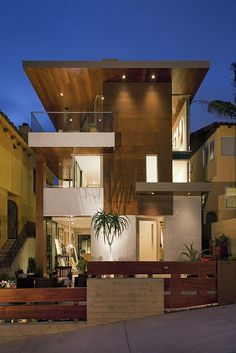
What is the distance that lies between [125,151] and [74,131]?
217 centimetres

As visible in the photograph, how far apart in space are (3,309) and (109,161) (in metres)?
9.59

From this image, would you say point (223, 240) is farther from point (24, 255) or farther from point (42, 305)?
point (42, 305)

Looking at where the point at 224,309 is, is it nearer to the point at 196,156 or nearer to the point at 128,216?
the point at 128,216

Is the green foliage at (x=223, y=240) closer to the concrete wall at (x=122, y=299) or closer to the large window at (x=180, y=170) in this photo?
the large window at (x=180, y=170)

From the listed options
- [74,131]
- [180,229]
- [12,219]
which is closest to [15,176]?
[12,219]

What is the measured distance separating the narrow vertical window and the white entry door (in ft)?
6.08

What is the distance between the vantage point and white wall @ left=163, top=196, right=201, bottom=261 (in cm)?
1872

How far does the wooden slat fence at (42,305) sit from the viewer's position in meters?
10.4

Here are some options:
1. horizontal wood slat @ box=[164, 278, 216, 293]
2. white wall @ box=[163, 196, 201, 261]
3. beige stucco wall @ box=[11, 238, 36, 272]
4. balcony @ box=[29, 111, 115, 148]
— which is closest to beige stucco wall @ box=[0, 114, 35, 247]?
beige stucco wall @ box=[11, 238, 36, 272]

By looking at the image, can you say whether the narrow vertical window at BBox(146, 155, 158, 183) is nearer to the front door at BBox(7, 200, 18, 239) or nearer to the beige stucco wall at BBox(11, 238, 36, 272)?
the beige stucco wall at BBox(11, 238, 36, 272)

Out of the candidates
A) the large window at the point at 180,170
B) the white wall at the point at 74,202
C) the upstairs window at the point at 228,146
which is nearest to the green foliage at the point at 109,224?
the white wall at the point at 74,202

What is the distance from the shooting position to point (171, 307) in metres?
10.6

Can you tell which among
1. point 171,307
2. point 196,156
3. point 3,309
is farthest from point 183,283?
point 196,156

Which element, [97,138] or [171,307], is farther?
[97,138]
